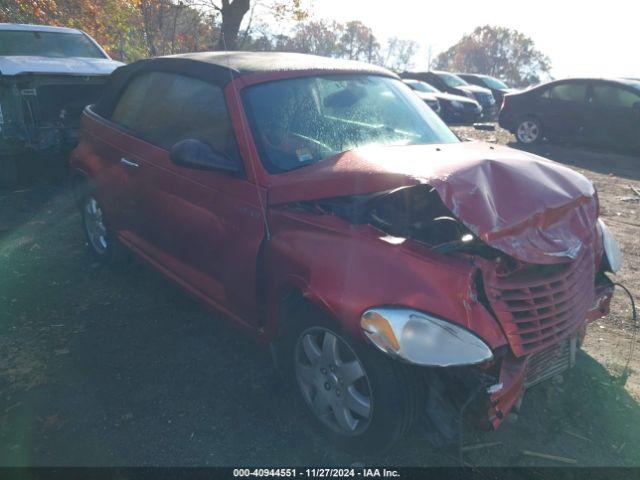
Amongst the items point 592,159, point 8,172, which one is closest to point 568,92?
point 592,159

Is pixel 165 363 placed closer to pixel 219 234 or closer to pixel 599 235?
pixel 219 234

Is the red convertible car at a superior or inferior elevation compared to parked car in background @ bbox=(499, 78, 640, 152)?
superior

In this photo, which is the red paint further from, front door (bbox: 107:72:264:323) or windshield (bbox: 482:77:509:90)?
windshield (bbox: 482:77:509:90)

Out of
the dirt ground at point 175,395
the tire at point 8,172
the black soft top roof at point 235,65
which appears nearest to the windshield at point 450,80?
the tire at point 8,172

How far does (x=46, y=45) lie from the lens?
778 centimetres

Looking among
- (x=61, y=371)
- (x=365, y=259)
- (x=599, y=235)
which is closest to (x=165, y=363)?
(x=61, y=371)

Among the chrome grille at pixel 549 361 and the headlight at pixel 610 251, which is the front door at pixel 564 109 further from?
the chrome grille at pixel 549 361

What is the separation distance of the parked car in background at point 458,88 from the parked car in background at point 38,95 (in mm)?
15116

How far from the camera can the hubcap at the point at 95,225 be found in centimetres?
466

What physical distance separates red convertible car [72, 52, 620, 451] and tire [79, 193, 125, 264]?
2.67 ft

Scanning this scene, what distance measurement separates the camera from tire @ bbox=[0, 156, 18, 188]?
6785 millimetres

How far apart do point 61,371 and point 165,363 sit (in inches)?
25.1

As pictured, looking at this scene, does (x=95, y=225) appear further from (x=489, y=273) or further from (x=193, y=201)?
(x=489, y=273)

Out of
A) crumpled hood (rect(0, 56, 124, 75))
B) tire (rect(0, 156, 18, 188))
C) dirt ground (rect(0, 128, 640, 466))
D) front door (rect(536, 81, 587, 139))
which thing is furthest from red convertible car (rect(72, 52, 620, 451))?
front door (rect(536, 81, 587, 139))
